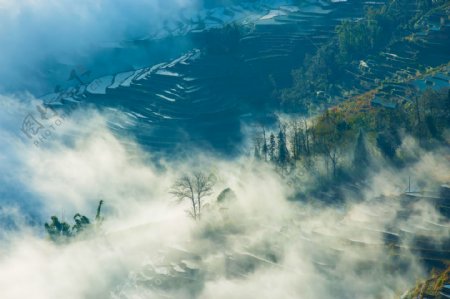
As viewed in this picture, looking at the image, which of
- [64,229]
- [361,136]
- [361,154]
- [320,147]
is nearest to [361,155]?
[361,154]

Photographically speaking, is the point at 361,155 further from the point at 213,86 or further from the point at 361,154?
the point at 213,86

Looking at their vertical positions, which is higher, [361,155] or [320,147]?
[320,147]

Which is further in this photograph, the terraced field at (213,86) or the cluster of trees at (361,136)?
the terraced field at (213,86)

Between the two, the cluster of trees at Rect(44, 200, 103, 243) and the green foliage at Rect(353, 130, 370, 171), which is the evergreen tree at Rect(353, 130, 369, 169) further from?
the cluster of trees at Rect(44, 200, 103, 243)

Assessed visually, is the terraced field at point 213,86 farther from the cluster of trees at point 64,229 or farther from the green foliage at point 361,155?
the cluster of trees at point 64,229

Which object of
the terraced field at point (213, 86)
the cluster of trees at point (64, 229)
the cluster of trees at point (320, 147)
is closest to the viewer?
the cluster of trees at point (64, 229)

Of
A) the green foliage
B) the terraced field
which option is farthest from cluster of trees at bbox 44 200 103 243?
the terraced field

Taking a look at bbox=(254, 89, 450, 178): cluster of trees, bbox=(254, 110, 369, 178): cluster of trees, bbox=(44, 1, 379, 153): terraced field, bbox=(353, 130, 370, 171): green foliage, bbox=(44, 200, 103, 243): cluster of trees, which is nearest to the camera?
bbox=(44, 200, 103, 243): cluster of trees

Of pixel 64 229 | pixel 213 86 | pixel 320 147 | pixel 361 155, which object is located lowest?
pixel 64 229

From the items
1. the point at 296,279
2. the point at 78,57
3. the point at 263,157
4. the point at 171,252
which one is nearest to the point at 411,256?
the point at 296,279

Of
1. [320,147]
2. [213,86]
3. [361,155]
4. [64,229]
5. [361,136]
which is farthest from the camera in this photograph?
[213,86]

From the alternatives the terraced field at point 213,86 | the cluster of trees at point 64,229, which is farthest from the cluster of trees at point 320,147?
the terraced field at point 213,86

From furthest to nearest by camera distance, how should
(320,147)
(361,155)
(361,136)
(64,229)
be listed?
1. (361,136)
2. (320,147)
3. (361,155)
4. (64,229)
